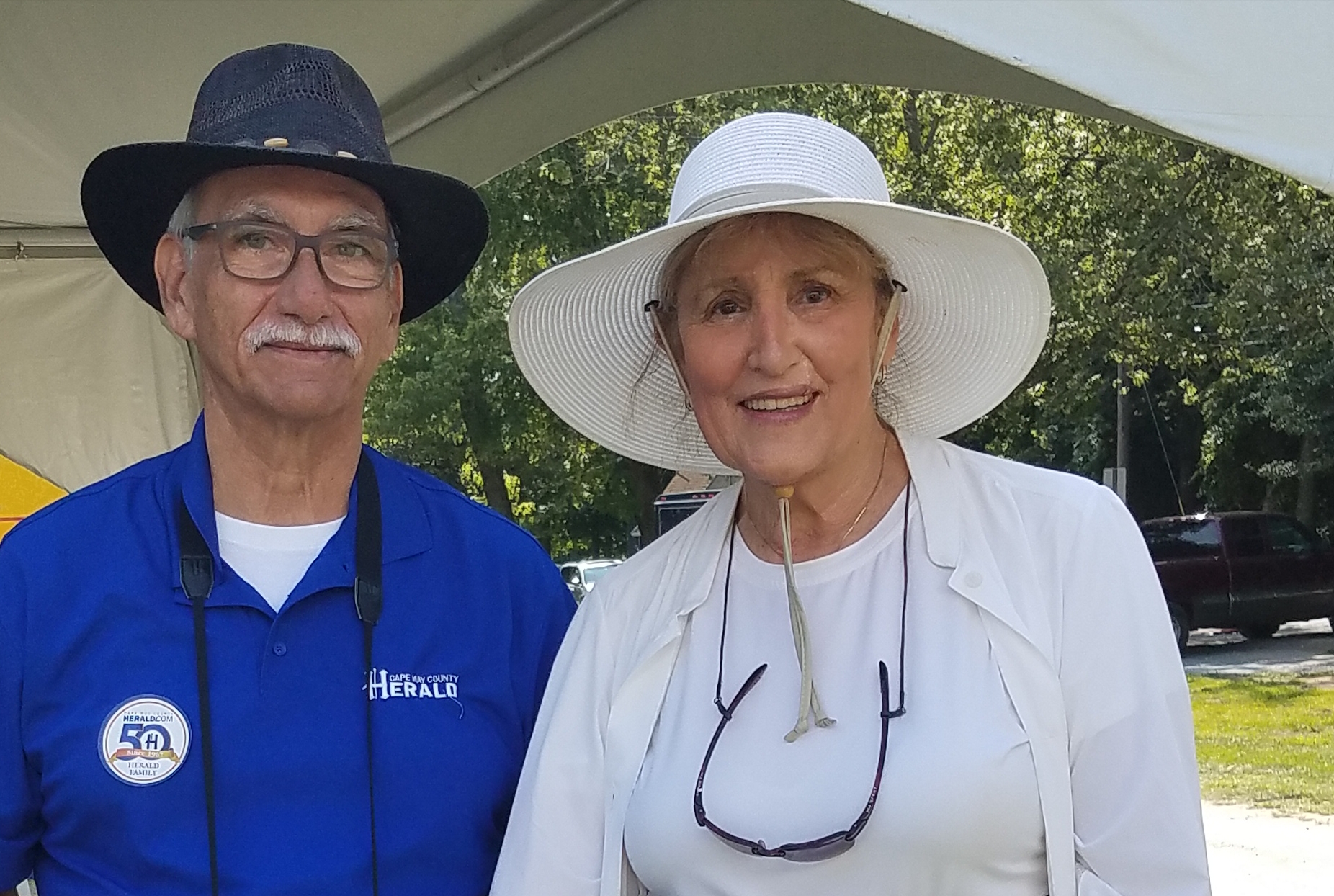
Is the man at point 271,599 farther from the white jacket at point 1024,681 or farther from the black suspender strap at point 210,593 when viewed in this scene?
the white jacket at point 1024,681

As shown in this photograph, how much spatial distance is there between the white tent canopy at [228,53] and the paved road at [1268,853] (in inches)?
192

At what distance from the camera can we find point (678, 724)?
2098 millimetres

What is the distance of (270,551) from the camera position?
2.31 metres

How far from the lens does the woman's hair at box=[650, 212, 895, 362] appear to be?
2.12 m

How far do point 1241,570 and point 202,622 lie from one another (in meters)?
18.6

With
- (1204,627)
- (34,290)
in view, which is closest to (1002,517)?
(34,290)

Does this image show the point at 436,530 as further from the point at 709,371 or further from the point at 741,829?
the point at 741,829

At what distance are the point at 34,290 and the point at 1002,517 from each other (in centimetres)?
403

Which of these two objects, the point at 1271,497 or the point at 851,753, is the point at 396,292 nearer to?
the point at 851,753

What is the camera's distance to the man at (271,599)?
2.09 m

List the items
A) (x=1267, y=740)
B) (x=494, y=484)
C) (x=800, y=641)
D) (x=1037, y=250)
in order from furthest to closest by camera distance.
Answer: (x=494, y=484) < (x=1037, y=250) < (x=1267, y=740) < (x=800, y=641)

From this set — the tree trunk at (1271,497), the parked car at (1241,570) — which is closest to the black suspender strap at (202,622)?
the parked car at (1241,570)

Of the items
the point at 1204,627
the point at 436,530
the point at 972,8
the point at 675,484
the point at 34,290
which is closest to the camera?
the point at 972,8

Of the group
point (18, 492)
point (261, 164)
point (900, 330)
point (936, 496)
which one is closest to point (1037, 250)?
point (18, 492)
